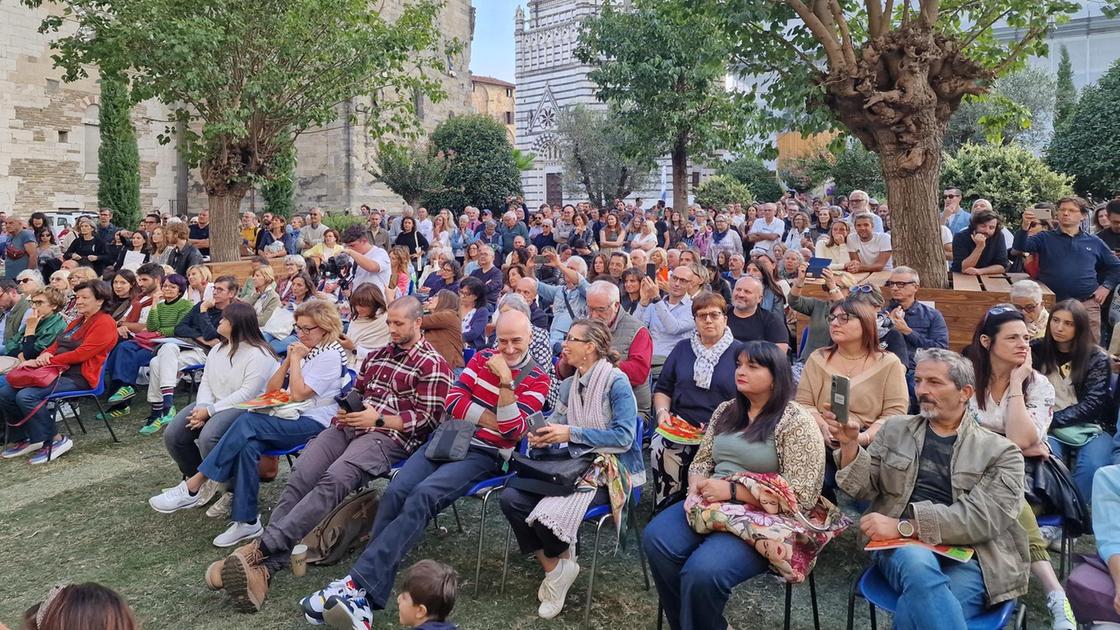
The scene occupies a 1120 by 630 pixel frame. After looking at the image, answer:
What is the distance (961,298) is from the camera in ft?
24.1

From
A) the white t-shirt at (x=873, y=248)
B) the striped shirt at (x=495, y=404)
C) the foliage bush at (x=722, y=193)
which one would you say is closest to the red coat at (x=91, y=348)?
the striped shirt at (x=495, y=404)

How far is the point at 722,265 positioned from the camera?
9352 millimetres

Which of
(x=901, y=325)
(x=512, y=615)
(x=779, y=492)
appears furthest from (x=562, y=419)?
(x=901, y=325)

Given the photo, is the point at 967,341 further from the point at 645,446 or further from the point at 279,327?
the point at 279,327

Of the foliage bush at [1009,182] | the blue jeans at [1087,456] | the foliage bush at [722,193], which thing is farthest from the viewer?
the foliage bush at [722,193]

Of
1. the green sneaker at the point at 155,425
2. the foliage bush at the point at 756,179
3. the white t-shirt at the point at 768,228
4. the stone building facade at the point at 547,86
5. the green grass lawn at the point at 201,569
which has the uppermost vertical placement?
the stone building facade at the point at 547,86

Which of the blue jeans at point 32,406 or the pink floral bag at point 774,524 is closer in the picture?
the pink floral bag at point 774,524

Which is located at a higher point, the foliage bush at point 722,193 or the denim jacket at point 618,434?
the foliage bush at point 722,193

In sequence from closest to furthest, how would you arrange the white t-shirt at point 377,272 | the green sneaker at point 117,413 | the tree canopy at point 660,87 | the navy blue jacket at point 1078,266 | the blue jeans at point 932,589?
the blue jeans at point 932,589
the navy blue jacket at point 1078,266
the green sneaker at point 117,413
the white t-shirt at point 377,272
the tree canopy at point 660,87

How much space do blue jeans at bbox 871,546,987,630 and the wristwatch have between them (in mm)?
77

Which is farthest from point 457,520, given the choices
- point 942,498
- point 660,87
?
point 660,87

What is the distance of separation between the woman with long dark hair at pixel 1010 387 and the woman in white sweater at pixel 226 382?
4.25m

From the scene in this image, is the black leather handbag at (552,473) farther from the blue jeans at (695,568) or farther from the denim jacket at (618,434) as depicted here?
the blue jeans at (695,568)

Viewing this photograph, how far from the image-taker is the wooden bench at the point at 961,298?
23.6 feet
